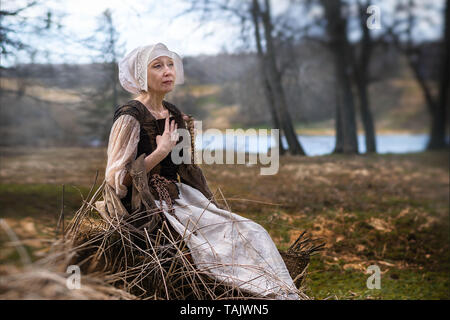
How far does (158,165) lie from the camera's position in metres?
1.64

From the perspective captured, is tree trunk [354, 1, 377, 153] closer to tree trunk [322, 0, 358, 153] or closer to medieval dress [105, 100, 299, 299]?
tree trunk [322, 0, 358, 153]

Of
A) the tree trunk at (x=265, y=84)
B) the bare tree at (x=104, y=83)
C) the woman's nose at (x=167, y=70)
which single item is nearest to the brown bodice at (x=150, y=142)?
the woman's nose at (x=167, y=70)

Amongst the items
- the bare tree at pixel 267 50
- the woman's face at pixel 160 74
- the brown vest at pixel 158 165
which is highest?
the bare tree at pixel 267 50

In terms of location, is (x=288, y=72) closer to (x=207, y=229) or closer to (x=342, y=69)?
(x=342, y=69)

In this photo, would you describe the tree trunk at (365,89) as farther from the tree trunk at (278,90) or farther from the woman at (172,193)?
the woman at (172,193)

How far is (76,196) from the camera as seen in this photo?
7.13ft

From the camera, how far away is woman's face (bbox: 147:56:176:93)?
1.60 meters

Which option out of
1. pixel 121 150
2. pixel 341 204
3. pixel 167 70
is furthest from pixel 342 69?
pixel 121 150

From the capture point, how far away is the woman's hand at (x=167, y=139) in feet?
5.06

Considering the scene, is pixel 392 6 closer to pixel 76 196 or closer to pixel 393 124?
pixel 393 124

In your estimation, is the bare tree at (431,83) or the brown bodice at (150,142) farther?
the bare tree at (431,83)

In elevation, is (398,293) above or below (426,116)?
below

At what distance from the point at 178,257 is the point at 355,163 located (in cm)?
201
